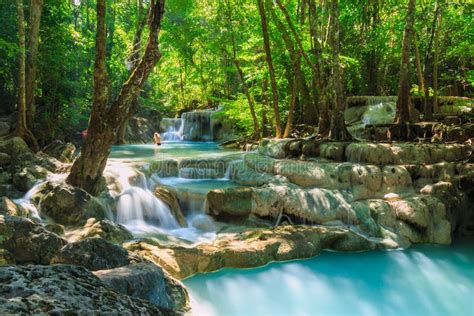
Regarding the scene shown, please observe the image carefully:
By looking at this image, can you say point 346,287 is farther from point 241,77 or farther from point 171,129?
point 171,129

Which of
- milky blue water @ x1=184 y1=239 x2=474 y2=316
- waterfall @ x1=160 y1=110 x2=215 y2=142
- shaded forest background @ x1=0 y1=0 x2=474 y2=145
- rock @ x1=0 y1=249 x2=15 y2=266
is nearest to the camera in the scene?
rock @ x1=0 y1=249 x2=15 y2=266

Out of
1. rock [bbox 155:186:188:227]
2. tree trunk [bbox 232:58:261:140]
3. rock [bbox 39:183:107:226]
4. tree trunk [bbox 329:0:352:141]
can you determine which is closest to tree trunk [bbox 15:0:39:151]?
rock [bbox 39:183:107:226]

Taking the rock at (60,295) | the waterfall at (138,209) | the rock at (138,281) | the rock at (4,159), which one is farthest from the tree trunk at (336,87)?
the rock at (60,295)

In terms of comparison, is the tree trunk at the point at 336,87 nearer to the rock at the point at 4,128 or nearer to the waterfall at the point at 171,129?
the rock at the point at 4,128

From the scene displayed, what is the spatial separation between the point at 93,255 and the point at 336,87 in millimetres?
8507

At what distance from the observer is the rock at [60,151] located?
11492 millimetres

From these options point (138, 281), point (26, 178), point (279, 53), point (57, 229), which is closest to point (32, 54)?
point (26, 178)

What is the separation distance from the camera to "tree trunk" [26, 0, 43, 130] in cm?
1130

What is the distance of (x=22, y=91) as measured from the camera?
10.6 m

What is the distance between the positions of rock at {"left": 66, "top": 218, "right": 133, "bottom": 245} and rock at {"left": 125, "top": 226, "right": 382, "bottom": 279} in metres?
0.32

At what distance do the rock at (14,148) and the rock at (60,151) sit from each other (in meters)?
1.30

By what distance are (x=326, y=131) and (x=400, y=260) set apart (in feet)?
18.0

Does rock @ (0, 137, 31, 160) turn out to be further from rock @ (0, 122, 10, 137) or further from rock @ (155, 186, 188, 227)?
rock @ (155, 186, 188, 227)

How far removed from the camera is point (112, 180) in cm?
899
